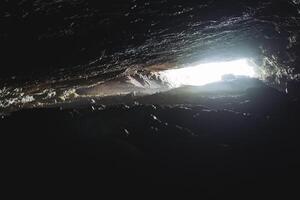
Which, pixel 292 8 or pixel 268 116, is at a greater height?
pixel 292 8

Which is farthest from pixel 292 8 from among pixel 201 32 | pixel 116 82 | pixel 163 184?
pixel 116 82

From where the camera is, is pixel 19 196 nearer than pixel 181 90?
Yes

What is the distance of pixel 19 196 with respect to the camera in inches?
115

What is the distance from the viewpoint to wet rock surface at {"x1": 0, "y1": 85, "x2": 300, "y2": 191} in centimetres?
293

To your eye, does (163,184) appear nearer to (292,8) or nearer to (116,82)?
(292,8)

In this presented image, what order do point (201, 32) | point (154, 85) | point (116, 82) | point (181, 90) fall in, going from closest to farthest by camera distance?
1. point (181, 90)
2. point (201, 32)
3. point (116, 82)
4. point (154, 85)

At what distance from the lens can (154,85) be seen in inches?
452

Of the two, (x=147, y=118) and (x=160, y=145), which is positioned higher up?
(x=147, y=118)

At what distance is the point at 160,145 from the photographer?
321 cm

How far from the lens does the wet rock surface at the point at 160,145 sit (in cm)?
293

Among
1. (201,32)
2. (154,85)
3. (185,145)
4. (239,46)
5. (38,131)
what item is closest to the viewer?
(185,145)

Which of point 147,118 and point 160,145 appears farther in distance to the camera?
point 147,118

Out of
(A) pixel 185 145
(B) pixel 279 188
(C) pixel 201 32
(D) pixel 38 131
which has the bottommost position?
(B) pixel 279 188

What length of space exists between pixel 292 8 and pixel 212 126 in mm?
2923
